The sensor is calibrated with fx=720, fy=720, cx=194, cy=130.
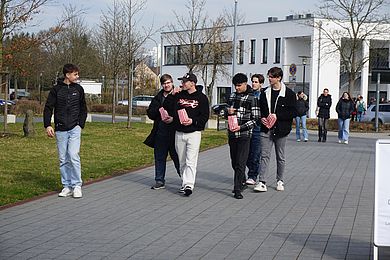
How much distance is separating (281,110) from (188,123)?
5.13 feet

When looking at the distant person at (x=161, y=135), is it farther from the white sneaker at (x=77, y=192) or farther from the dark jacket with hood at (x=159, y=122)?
the white sneaker at (x=77, y=192)

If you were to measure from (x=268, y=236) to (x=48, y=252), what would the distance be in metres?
2.42

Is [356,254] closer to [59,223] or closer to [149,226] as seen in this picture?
[149,226]

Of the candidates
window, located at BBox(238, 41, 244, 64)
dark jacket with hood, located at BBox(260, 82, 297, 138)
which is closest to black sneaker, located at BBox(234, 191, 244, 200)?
dark jacket with hood, located at BBox(260, 82, 297, 138)

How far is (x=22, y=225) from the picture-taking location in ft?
27.8

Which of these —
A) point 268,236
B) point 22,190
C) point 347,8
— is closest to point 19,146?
point 22,190

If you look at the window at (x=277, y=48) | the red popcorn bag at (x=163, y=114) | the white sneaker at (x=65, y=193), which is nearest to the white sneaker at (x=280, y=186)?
the red popcorn bag at (x=163, y=114)

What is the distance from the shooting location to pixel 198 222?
8812 millimetres

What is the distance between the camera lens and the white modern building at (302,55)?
56.5 metres

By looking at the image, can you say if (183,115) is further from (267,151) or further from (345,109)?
(345,109)

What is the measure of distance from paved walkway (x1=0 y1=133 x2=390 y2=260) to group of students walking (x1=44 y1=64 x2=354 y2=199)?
40cm

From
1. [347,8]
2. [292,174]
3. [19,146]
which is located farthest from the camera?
[347,8]

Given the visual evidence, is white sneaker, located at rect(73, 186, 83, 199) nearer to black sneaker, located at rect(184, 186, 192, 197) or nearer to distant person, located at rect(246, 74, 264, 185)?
black sneaker, located at rect(184, 186, 192, 197)

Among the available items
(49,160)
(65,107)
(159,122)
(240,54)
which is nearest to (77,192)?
(65,107)
